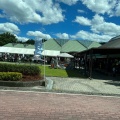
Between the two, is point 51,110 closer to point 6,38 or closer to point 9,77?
point 9,77

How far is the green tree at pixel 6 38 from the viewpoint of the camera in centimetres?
11786

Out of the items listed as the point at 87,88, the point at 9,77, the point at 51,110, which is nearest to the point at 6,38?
the point at 9,77

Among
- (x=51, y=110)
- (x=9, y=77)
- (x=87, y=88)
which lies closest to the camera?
(x=51, y=110)

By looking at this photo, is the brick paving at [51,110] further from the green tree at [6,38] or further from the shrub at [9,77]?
the green tree at [6,38]

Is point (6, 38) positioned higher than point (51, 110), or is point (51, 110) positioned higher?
point (6, 38)

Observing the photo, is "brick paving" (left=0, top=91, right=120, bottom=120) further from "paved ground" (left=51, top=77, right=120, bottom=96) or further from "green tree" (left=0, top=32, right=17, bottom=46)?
"green tree" (left=0, top=32, right=17, bottom=46)

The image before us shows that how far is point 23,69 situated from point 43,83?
83.0 inches

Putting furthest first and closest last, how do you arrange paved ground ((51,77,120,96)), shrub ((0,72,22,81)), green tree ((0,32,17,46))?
green tree ((0,32,17,46)), shrub ((0,72,22,81)), paved ground ((51,77,120,96))

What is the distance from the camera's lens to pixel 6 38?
12006 centimetres

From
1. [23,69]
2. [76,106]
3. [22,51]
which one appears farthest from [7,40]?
[76,106]

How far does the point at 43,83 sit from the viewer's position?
15133 mm

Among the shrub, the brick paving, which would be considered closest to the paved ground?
the shrub

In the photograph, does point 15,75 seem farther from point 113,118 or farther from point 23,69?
point 113,118

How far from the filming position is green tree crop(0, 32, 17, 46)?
117863 mm
